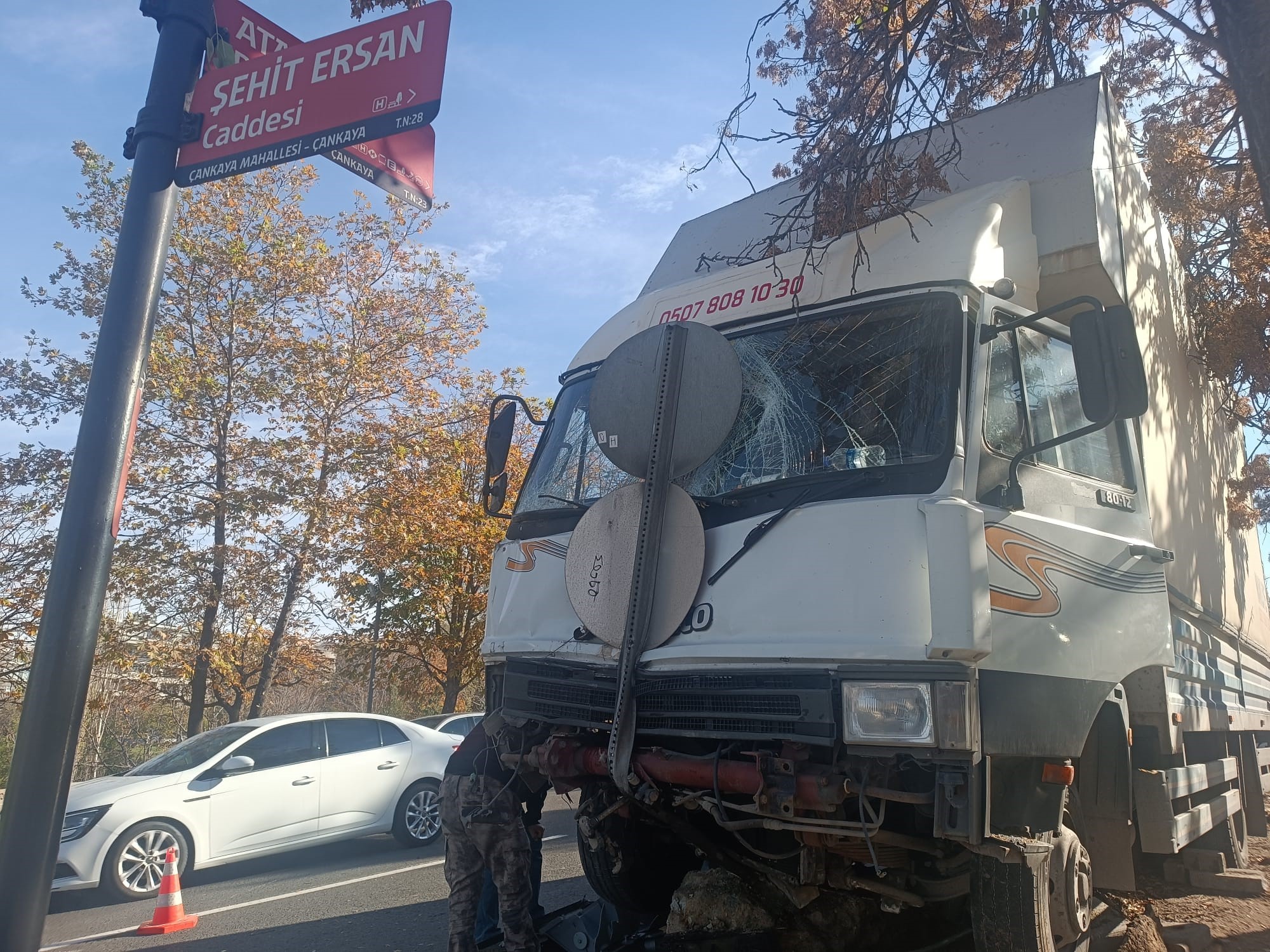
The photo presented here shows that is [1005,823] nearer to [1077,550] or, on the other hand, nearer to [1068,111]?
[1077,550]

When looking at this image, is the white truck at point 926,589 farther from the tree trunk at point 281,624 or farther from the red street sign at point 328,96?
the tree trunk at point 281,624

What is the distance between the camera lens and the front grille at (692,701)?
11.0 feet

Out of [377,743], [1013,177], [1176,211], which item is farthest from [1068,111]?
[377,743]

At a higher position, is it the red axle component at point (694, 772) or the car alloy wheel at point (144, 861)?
the red axle component at point (694, 772)

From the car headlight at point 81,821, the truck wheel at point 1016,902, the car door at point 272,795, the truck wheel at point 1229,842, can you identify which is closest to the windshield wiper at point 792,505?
the truck wheel at point 1016,902

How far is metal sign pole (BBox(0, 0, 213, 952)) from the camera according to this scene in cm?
341

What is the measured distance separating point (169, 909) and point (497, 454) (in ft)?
13.1

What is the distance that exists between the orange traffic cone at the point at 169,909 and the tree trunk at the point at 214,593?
8511 millimetres

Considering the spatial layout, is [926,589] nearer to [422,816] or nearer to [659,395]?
[659,395]

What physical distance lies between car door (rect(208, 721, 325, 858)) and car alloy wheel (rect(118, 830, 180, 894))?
45 cm

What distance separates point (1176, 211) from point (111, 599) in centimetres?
1500

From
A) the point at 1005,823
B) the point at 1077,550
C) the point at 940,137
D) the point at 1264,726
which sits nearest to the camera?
the point at 1005,823

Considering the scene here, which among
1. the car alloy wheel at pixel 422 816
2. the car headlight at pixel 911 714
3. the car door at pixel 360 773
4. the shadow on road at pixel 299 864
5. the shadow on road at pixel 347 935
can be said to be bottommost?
the shadow on road at pixel 299 864

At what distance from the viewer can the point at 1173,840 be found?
4.59 metres
